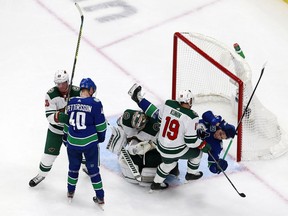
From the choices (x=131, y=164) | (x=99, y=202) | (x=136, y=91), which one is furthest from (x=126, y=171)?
(x=136, y=91)

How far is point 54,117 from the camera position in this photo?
17.9 feet

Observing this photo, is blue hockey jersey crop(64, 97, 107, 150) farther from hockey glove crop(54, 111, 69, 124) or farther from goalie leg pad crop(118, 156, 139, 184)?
goalie leg pad crop(118, 156, 139, 184)

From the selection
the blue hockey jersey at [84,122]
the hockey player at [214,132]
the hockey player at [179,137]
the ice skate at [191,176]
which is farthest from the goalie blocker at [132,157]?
the blue hockey jersey at [84,122]

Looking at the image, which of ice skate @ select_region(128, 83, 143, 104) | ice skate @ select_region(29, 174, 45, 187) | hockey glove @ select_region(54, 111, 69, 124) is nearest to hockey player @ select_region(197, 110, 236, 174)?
ice skate @ select_region(128, 83, 143, 104)

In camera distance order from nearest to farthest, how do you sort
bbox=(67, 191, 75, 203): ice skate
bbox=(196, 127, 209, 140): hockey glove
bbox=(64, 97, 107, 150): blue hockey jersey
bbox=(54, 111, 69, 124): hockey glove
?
bbox=(64, 97, 107, 150): blue hockey jersey < bbox=(54, 111, 69, 124): hockey glove < bbox=(196, 127, 209, 140): hockey glove < bbox=(67, 191, 75, 203): ice skate

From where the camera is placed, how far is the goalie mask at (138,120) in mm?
5723

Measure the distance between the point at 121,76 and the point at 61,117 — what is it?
68.1 inches

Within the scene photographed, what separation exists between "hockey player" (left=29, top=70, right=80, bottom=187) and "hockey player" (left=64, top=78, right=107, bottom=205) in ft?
0.37

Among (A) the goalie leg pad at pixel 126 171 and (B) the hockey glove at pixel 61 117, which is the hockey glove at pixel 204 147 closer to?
(A) the goalie leg pad at pixel 126 171

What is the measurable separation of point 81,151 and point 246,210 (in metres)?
1.18

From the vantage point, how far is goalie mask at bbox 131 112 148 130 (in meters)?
5.72

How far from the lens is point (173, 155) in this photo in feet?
18.2

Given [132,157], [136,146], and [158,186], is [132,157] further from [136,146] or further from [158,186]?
[158,186]

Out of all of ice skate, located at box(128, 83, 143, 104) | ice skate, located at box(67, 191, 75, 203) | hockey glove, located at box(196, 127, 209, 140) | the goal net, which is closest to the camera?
hockey glove, located at box(196, 127, 209, 140)
